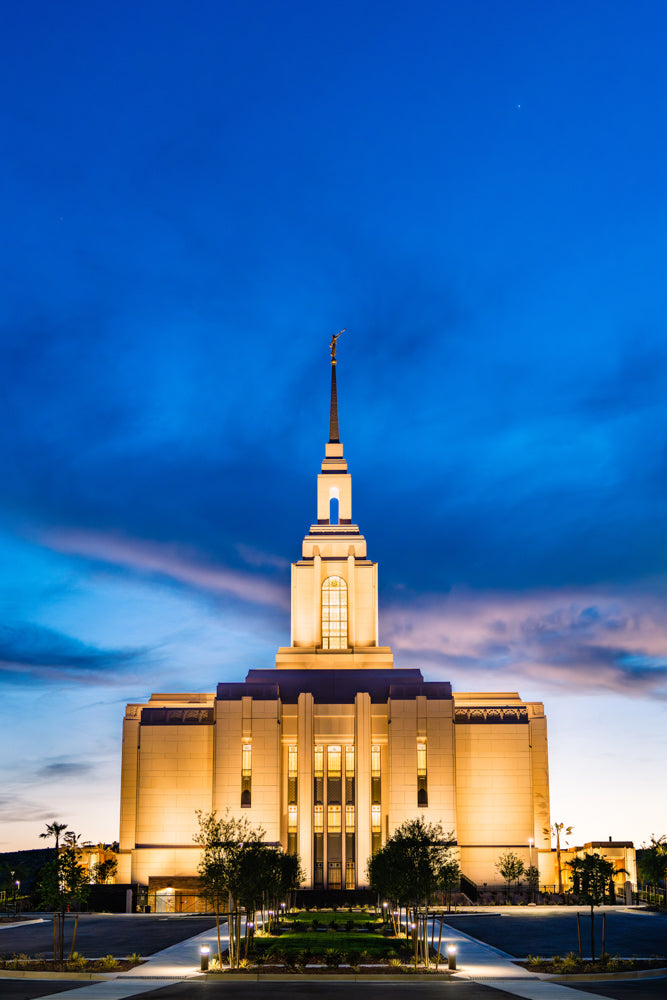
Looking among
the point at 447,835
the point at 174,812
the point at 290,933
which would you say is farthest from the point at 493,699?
the point at 290,933

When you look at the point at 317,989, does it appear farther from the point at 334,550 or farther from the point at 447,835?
the point at 334,550

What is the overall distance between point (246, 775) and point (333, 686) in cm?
1471

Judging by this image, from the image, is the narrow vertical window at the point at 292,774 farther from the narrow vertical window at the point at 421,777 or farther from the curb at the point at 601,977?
the curb at the point at 601,977

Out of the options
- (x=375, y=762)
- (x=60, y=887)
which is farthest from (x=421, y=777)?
(x=60, y=887)

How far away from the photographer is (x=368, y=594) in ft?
398

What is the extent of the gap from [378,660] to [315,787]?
19473 millimetres

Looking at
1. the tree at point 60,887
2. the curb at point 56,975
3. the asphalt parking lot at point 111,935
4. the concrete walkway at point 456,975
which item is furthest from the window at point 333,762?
the curb at point 56,975

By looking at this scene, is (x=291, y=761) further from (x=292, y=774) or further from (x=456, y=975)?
(x=456, y=975)

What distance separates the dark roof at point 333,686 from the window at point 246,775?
493cm

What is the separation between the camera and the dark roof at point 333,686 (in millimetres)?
103062

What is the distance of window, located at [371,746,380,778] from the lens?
103062mm

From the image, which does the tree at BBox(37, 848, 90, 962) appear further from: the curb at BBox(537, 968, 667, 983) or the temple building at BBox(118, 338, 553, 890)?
the temple building at BBox(118, 338, 553, 890)

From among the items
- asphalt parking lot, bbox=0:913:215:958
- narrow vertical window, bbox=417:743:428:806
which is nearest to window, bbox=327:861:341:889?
narrow vertical window, bbox=417:743:428:806

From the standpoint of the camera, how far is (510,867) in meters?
95.8
